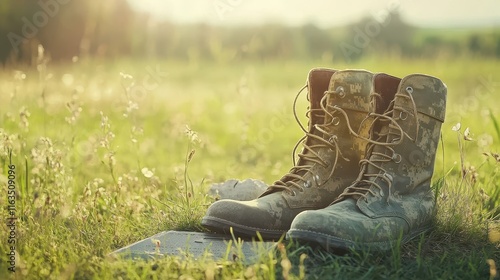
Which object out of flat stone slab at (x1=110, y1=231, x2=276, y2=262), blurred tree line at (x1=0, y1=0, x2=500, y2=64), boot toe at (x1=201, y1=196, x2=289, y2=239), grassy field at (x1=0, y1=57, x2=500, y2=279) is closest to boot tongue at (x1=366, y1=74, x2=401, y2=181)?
grassy field at (x1=0, y1=57, x2=500, y2=279)

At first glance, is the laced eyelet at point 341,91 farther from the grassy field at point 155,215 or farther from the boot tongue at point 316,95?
the grassy field at point 155,215

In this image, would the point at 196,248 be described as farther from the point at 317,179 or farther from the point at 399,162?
the point at 399,162

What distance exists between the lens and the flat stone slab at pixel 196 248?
3.04 m

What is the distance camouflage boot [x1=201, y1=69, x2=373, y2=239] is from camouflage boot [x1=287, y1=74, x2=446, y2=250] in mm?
121

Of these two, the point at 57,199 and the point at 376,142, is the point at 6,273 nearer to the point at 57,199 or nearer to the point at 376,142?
the point at 57,199

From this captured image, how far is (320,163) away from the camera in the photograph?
11.7 ft

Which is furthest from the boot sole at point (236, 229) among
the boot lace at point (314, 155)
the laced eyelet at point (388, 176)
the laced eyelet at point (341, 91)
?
the laced eyelet at point (341, 91)

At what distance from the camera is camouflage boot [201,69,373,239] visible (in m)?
3.43

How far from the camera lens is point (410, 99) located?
3385 millimetres

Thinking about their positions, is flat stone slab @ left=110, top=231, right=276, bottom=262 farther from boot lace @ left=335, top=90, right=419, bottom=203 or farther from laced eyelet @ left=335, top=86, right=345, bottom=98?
laced eyelet @ left=335, top=86, right=345, bottom=98

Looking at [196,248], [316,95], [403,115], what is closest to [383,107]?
[403,115]

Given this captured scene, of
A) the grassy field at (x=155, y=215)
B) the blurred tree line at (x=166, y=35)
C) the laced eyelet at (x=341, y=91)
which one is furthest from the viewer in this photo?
the blurred tree line at (x=166, y=35)

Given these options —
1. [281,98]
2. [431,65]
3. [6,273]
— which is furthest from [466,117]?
[6,273]

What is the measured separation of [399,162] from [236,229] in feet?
2.73
